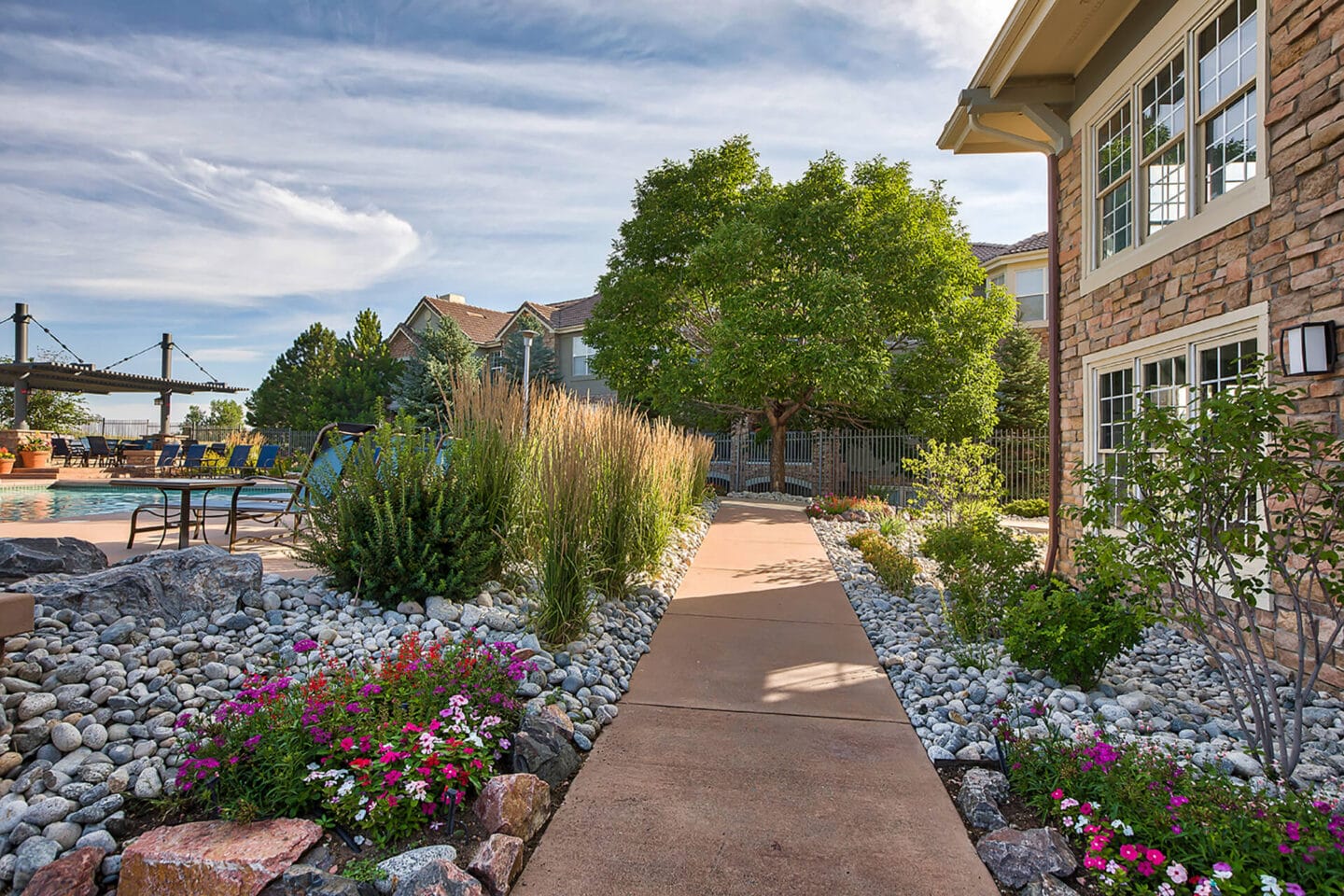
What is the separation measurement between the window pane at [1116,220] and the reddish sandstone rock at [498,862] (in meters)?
5.30

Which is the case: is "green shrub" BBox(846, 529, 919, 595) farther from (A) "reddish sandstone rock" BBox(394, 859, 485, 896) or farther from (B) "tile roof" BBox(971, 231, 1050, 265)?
(B) "tile roof" BBox(971, 231, 1050, 265)

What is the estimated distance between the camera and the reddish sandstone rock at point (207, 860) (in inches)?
66.9

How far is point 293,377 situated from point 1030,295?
25430mm

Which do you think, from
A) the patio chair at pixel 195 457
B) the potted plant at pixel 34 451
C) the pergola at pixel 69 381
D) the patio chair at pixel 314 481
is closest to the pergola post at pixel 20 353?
the pergola at pixel 69 381

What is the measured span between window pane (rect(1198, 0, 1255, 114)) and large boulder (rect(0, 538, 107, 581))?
7052 mm

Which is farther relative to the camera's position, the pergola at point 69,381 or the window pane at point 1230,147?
the pergola at point 69,381

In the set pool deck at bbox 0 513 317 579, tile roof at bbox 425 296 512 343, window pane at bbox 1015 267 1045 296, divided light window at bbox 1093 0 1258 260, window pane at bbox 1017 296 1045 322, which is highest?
tile roof at bbox 425 296 512 343

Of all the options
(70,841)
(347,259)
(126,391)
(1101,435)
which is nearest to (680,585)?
(1101,435)

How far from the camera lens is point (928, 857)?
78.3 inches

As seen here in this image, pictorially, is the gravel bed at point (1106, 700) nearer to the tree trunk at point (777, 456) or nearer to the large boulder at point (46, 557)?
the large boulder at point (46, 557)

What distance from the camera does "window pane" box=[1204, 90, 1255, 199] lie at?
385cm

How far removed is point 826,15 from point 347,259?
7476mm

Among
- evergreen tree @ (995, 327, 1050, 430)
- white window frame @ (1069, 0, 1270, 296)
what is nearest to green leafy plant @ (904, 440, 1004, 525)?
white window frame @ (1069, 0, 1270, 296)

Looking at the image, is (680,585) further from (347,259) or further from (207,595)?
(347,259)
